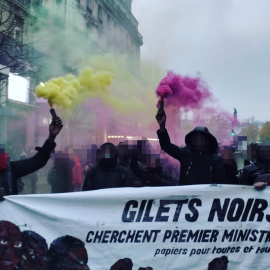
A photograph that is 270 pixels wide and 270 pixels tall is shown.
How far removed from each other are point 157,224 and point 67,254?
2.70ft

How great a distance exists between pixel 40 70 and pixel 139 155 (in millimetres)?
13469

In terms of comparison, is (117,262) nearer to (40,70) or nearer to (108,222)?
(108,222)

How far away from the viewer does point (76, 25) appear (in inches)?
933

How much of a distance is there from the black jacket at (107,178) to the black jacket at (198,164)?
0.67m

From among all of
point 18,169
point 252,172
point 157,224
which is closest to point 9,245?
point 18,169

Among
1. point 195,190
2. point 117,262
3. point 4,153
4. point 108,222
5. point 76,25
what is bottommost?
point 117,262

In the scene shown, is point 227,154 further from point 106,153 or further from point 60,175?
point 60,175

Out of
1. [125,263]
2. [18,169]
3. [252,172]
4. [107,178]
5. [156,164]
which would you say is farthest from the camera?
[156,164]

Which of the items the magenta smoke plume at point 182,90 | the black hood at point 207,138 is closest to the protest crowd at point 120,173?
the black hood at point 207,138

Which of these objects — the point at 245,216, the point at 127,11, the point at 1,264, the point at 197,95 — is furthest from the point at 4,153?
the point at 127,11

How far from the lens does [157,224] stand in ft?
12.6

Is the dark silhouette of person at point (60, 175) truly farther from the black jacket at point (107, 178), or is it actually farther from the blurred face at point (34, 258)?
the blurred face at point (34, 258)

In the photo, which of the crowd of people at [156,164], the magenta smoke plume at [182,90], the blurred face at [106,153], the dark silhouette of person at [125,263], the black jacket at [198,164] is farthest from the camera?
the magenta smoke plume at [182,90]

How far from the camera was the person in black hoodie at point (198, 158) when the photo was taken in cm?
464
